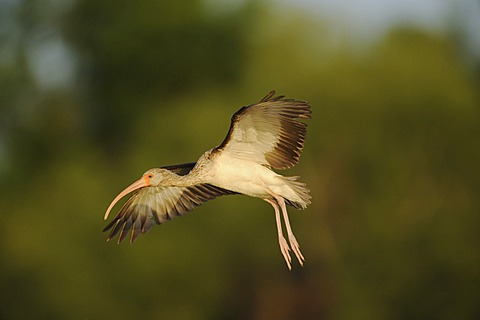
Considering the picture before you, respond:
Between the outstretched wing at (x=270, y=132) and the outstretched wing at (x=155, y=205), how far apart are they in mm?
1647

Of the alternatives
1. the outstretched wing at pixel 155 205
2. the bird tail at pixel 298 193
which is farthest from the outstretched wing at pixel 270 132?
the outstretched wing at pixel 155 205

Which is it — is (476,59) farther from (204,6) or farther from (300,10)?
(204,6)

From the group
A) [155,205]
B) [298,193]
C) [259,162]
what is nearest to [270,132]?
[259,162]

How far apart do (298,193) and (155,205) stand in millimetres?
2303

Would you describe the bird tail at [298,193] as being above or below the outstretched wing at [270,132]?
below

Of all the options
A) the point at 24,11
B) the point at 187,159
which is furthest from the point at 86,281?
the point at 24,11

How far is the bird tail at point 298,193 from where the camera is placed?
1376 centimetres

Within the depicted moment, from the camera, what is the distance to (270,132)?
43.5 ft

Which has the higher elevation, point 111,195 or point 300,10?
point 300,10

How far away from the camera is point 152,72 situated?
4497cm

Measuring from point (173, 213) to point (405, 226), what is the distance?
45.8 feet

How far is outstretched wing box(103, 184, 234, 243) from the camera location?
1515 cm

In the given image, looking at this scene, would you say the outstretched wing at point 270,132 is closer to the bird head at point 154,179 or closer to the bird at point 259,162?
the bird at point 259,162

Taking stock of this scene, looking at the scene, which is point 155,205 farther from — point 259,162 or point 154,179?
point 259,162
